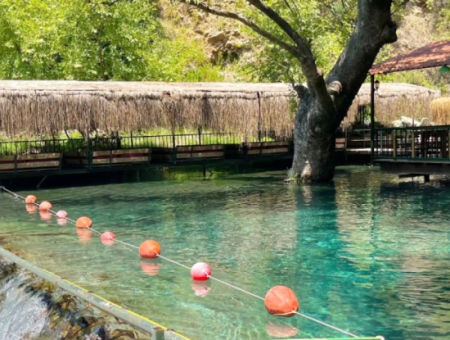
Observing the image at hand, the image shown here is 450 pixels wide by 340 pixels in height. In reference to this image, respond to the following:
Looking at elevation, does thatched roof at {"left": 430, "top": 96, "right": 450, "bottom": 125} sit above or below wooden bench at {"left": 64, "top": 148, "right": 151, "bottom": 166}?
above

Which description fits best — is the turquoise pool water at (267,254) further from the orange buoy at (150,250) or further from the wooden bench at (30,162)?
the wooden bench at (30,162)

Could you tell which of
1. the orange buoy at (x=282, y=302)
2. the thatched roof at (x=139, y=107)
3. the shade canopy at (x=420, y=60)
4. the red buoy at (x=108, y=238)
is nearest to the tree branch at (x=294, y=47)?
the shade canopy at (x=420, y=60)

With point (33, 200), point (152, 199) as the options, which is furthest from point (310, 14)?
point (33, 200)

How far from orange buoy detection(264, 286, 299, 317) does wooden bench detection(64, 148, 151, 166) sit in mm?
13791

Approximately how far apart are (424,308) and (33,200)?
35.5 feet

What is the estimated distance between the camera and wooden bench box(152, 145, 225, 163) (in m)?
20.6

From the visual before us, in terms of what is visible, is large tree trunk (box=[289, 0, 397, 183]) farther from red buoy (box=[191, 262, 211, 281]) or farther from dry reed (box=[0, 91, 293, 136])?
red buoy (box=[191, 262, 211, 281])

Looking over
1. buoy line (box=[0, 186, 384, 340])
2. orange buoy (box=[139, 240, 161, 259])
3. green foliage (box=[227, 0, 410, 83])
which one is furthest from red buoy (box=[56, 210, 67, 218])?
green foliage (box=[227, 0, 410, 83])

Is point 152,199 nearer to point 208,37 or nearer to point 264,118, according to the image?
point 264,118

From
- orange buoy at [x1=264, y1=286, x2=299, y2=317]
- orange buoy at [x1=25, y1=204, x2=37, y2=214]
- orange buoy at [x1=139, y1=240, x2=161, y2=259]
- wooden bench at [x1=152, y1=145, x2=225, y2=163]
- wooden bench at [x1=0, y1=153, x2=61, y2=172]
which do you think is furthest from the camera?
wooden bench at [x1=152, y1=145, x2=225, y2=163]

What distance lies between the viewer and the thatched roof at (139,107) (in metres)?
17.7

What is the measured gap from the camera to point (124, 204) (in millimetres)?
14461

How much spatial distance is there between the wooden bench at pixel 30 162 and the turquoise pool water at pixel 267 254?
1813 millimetres

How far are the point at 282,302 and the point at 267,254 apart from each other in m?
2.83
